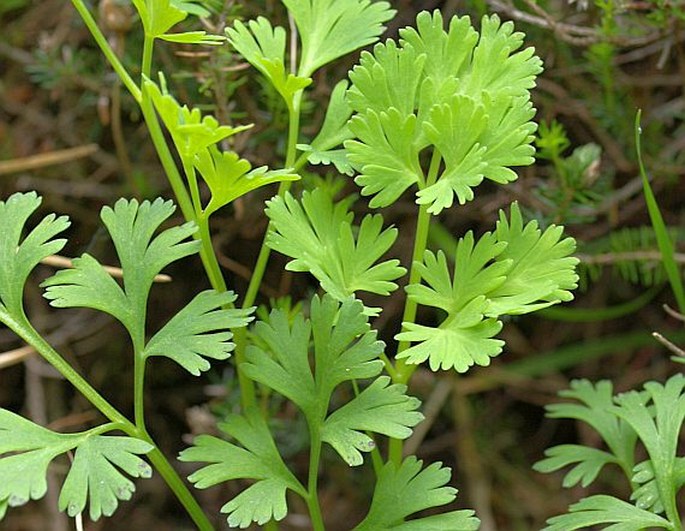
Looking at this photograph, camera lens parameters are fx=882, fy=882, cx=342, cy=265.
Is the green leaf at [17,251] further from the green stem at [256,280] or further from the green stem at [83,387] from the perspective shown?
the green stem at [256,280]

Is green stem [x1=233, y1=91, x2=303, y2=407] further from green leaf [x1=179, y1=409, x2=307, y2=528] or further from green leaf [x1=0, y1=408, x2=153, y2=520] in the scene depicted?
green leaf [x1=0, y1=408, x2=153, y2=520]

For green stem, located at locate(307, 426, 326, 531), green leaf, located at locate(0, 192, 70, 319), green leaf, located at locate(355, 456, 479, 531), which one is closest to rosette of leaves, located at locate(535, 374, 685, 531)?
green leaf, located at locate(355, 456, 479, 531)

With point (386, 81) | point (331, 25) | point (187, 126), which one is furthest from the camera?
point (331, 25)

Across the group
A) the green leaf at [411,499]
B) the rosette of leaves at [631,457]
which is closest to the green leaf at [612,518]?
the rosette of leaves at [631,457]

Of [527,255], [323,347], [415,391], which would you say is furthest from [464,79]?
[415,391]

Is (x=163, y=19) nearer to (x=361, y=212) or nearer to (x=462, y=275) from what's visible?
(x=462, y=275)

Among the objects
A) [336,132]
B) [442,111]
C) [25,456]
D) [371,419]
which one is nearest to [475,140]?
[442,111]
